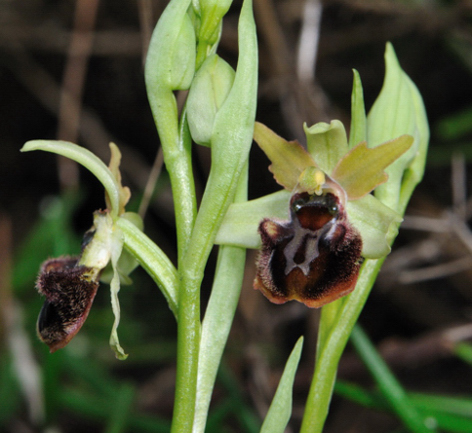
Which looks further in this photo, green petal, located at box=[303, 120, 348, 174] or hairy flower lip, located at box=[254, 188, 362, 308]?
green petal, located at box=[303, 120, 348, 174]

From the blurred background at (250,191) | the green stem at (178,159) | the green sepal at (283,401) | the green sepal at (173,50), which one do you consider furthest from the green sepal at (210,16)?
the blurred background at (250,191)

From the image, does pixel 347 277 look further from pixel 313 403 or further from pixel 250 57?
pixel 250 57

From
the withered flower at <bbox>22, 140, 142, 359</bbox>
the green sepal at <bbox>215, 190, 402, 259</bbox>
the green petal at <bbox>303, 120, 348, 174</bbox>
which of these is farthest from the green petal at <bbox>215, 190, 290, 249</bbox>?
the withered flower at <bbox>22, 140, 142, 359</bbox>

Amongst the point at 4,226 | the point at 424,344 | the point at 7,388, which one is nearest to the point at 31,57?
the point at 4,226

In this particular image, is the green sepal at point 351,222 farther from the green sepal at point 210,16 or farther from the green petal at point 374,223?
the green sepal at point 210,16

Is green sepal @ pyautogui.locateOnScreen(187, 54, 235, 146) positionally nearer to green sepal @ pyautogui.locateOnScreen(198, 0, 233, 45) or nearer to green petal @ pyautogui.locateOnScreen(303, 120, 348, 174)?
green sepal @ pyautogui.locateOnScreen(198, 0, 233, 45)


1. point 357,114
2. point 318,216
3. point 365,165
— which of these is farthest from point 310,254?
point 357,114
